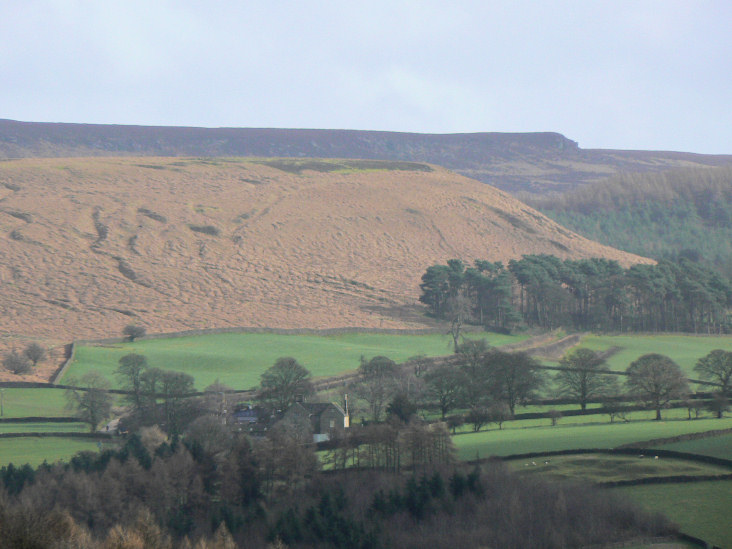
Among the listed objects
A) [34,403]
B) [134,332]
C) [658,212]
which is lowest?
[34,403]

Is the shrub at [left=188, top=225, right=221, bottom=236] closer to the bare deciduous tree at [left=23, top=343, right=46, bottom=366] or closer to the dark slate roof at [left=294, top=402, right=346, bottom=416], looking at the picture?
the bare deciduous tree at [left=23, top=343, right=46, bottom=366]

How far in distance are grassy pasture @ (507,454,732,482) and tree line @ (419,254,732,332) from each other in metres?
50.7

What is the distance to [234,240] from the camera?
115375 mm

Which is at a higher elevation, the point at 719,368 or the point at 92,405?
the point at 719,368

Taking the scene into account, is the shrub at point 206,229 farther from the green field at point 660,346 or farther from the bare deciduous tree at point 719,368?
the bare deciduous tree at point 719,368

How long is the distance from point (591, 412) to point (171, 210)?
259 ft

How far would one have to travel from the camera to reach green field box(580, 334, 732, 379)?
230 ft

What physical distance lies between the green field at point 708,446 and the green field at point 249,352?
27.4 metres

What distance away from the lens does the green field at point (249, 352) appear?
65.8 metres

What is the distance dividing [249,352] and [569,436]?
34.4 m

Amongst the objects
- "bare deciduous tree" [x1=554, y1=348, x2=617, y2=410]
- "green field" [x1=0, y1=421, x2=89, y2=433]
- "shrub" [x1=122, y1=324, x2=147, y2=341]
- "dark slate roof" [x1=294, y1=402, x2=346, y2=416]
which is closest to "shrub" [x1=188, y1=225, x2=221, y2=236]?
"shrub" [x1=122, y1=324, x2=147, y2=341]

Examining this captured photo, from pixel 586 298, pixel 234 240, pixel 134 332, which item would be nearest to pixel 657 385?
pixel 134 332

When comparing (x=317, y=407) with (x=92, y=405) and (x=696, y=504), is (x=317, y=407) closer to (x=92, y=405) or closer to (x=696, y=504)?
(x=92, y=405)

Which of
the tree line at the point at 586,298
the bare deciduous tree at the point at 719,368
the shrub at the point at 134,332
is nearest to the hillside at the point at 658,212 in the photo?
the tree line at the point at 586,298
